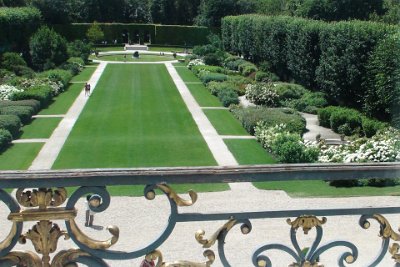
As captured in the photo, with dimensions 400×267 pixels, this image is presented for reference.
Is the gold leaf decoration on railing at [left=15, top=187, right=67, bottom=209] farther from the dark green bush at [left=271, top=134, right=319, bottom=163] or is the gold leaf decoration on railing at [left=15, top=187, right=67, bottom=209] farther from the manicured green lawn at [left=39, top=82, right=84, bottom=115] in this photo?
the manicured green lawn at [left=39, top=82, right=84, bottom=115]

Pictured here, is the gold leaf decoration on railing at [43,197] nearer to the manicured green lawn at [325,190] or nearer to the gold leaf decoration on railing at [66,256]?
the gold leaf decoration on railing at [66,256]

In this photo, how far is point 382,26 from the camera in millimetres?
30000

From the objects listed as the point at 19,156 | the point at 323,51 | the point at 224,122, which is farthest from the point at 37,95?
the point at 323,51

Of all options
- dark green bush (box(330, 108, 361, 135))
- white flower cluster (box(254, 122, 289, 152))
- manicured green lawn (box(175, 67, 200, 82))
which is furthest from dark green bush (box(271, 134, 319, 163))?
manicured green lawn (box(175, 67, 200, 82))

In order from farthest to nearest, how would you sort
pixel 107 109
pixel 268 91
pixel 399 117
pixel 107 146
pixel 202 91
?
pixel 202 91, pixel 268 91, pixel 107 109, pixel 399 117, pixel 107 146

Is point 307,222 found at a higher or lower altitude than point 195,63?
higher

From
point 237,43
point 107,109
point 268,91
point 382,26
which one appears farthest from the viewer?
point 237,43

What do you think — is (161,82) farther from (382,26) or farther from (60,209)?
(60,209)

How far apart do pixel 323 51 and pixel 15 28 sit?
3392 centimetres

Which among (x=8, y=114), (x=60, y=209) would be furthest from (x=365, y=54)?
(x=60, y=209)

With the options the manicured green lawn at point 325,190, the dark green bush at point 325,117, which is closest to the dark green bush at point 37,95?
the dark green bush at point 325,117

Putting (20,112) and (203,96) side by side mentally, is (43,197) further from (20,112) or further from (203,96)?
(203,96)

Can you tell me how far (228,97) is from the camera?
34.9 meters

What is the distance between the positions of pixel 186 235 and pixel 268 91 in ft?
79.2
